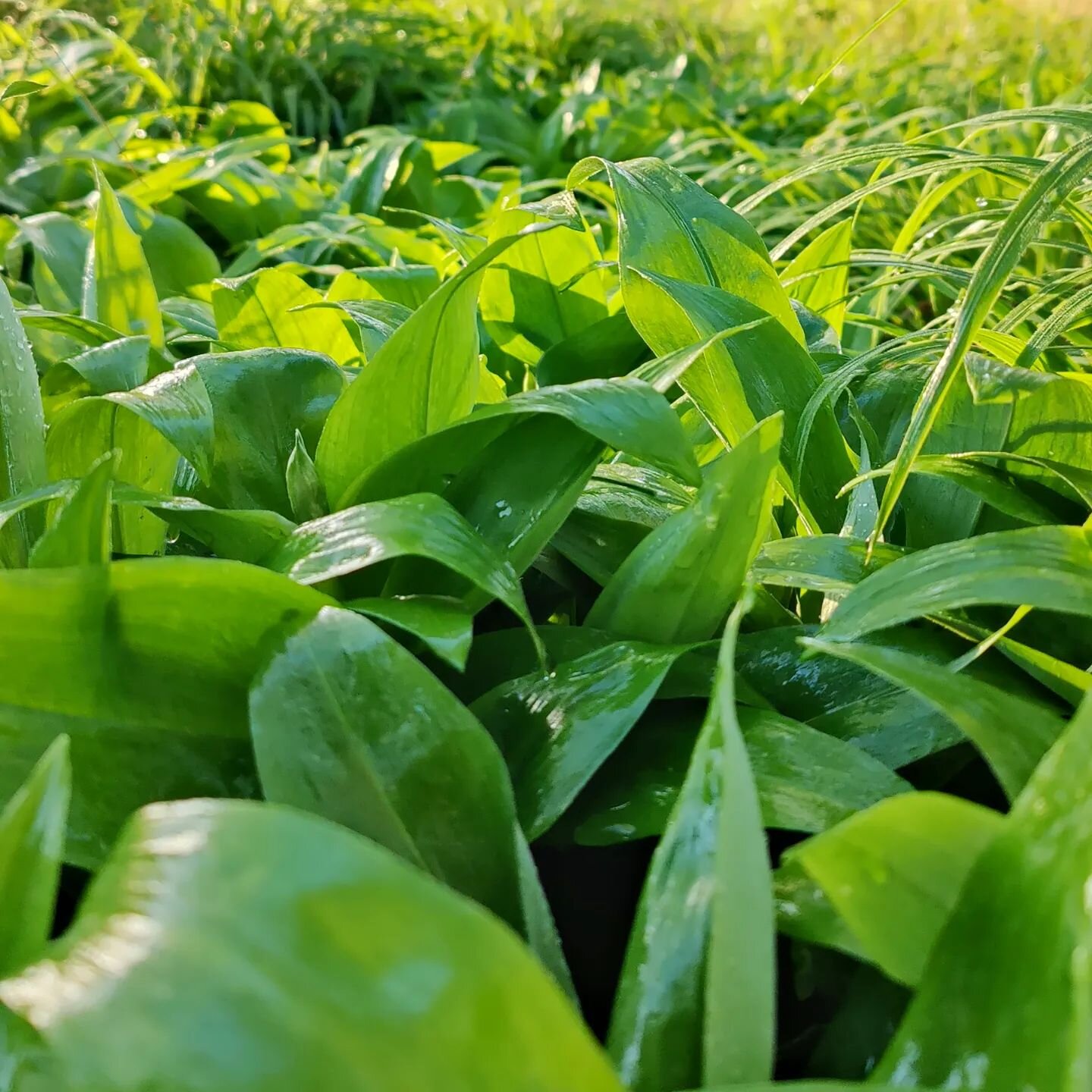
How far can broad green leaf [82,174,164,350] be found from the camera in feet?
2.52

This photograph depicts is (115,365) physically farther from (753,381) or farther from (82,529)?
(753,381)

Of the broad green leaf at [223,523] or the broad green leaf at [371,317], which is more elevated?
the broad green leaf at [371,317]

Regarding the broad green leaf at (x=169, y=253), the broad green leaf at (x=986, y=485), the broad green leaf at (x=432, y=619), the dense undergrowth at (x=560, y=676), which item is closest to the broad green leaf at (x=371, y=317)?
the dense undergrowth at (x=560, y=676)

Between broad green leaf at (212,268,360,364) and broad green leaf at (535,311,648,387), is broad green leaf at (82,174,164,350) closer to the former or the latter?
broad green leaf at (212,268,360,364)

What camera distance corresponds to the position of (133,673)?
361mm

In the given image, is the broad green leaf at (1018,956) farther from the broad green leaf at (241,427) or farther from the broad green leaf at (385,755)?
the broad green leaf at (241,427)

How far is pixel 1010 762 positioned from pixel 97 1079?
0.30 metres

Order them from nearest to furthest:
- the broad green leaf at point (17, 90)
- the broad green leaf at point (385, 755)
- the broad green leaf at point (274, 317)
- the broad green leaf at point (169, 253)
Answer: the broad green leaf at point (385, 755), the broad green leaf at point (274, 317), the broad green leaf at point (17, 90), the broad green leaf at point (169, 253)

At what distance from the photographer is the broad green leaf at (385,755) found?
Result: 323mm

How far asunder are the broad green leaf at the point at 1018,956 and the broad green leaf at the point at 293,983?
0.34 feet

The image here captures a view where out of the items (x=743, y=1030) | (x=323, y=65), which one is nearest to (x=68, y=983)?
(x=743, y=1030)

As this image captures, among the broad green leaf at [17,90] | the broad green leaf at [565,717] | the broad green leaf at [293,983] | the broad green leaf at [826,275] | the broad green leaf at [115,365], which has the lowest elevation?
the broad green leaf at [565,717]

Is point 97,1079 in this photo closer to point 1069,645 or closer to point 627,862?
point 627,862

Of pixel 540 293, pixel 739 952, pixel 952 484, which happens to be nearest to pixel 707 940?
pixel 739 952
